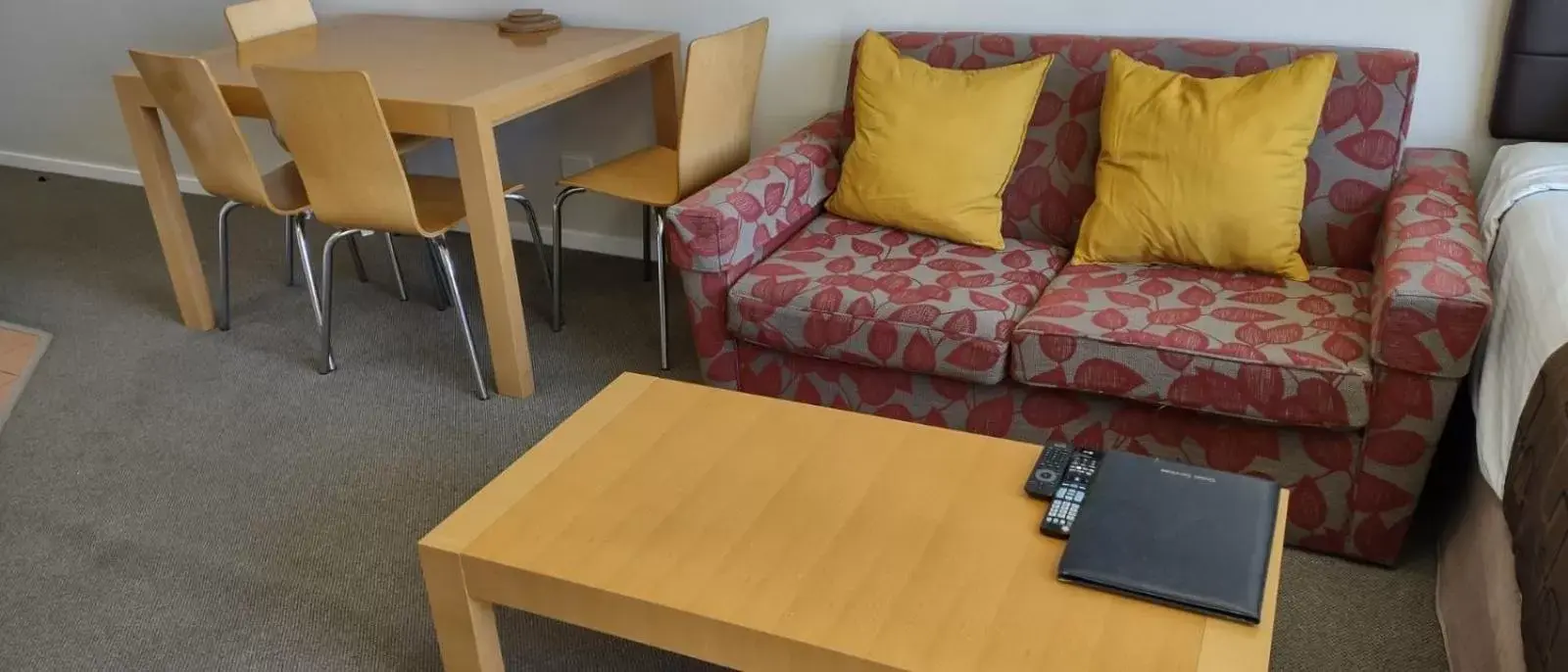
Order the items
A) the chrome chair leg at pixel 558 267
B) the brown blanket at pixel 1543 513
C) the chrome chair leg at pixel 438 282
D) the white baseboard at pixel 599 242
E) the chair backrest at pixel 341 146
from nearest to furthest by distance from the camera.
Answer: the brown blanket at pixel 1543 513, the chair backrest at pixel 341 146, the chrome chair leg at pixel 558 267, the chrome chair leg at pixel 438 282, the white baseboard at pixel 599 242

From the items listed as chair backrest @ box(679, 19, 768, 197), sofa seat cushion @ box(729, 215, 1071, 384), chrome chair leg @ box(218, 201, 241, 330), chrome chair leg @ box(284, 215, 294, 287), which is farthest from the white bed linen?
chrome chair leg @ box(284, 215, 294, 287)

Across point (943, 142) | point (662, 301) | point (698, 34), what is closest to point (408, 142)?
point (698, 34)

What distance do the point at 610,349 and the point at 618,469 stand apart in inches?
48.6

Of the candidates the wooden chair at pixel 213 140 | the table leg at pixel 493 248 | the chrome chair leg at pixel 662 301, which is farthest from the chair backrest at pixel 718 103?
the wooden chair at pixel 213 140

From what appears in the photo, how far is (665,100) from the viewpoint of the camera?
9.91ft

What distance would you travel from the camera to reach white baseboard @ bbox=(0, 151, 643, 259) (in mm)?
3393

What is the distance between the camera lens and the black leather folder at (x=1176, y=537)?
51.6 inches

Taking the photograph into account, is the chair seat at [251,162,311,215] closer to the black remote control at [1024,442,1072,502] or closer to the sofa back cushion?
the sofa back cushion

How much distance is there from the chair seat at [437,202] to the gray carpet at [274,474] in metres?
0.39

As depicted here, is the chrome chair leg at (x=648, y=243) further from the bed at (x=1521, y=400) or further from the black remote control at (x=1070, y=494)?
the bed at (x=1521, y=400)

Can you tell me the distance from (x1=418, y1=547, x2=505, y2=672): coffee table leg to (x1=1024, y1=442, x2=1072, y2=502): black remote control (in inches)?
29.1

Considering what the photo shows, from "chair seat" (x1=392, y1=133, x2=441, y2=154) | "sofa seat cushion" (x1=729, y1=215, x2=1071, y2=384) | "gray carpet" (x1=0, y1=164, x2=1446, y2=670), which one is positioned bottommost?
"gray carpet" (x1=0, y1=164, x2=1446, y2=670)

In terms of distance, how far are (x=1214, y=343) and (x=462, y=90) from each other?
5.16 feet

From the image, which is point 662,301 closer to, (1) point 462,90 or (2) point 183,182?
(1) point 462,90
